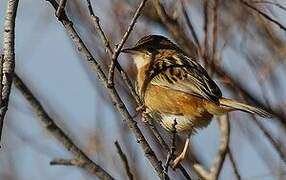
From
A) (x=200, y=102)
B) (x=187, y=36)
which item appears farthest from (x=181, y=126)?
(x=187, y=36)

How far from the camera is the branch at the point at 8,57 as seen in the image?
2518 mm

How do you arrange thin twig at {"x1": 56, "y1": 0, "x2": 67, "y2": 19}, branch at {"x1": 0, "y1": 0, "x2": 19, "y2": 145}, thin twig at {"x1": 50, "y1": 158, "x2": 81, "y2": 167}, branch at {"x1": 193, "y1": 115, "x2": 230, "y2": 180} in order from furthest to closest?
branch at {"x1": 193, "y1": 115, "x2": 230, "y2": 180}
thin twig at {"x1": 56, "y1": 0, "x2": 67, "y2": 19}
thin twig at {"x1": 50, "y1": 158, "x2": 81, "y2": 167}
branch at {"x1": 0, "y1": 0, "x2": 19, "y2": 145}

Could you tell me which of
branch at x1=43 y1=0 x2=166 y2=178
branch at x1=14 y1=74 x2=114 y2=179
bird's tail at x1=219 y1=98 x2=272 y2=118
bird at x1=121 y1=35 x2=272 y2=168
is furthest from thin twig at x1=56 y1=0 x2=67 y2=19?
bird's tail at x1=219 y1=98 x2=272 y2=118

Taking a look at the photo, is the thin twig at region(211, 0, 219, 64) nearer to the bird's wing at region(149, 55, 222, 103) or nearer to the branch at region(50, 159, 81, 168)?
the bird's wing at region(149, 55, 222, 103)

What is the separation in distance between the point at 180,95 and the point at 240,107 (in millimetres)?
475

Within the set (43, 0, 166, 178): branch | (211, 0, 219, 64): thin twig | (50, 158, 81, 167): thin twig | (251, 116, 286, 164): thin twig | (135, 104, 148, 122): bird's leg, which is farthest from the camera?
(211, 0, 219, 64): thin twig

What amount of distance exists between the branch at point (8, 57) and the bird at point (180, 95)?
1.76 meters

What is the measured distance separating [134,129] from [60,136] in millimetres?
388

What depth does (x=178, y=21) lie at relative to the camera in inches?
204

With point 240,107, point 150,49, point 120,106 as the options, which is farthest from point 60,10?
point 150,49

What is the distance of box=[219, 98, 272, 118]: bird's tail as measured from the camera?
13.8 ft

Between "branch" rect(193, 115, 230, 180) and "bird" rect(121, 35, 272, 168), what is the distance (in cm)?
10

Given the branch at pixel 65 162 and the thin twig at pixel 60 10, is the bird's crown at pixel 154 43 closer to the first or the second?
the thin twig at pixel 60 10

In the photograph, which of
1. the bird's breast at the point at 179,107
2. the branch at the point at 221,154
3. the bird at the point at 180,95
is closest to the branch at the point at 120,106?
the branch at the point at 221,154
